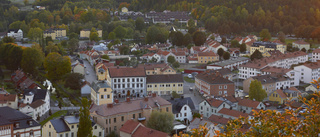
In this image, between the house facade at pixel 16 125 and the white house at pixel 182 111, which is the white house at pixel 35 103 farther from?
the white house at pixel 182 111

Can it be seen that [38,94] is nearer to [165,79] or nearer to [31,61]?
[31,61]

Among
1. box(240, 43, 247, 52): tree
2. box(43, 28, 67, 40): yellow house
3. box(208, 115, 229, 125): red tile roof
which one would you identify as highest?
box(43, 28, 67, 40): yellow house

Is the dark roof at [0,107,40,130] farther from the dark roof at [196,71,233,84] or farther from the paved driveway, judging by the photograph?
the paved driveway

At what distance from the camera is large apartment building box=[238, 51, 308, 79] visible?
4100 cm

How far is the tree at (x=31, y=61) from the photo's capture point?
123ft

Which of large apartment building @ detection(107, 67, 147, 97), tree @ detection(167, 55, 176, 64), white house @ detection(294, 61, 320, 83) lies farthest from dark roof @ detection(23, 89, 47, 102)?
white house @ detection(294, 61, 320, 83)

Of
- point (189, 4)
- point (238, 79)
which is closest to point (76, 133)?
point (238, 79)

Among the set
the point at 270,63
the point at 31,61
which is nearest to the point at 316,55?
the point at 270,63

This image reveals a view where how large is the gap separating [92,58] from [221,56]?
53.7ft

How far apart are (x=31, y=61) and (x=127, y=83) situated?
9.74 meters

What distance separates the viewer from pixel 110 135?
22562 millimetres

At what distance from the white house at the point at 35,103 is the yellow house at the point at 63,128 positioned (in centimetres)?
499

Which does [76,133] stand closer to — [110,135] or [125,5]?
[110,135]

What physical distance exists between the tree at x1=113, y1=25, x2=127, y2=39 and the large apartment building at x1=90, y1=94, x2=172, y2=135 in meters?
40.2
